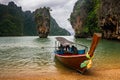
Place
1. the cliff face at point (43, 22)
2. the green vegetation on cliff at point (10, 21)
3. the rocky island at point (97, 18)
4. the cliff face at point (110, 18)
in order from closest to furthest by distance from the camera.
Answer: the cliff face at point (110, 18) → the rocky island at point (97, 18) → the cliff face at point (43, 22) → the green vegetation on cliff at point (10, 21)

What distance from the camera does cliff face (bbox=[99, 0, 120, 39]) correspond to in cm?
5173

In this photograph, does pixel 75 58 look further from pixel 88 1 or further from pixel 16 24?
pixel 16 24

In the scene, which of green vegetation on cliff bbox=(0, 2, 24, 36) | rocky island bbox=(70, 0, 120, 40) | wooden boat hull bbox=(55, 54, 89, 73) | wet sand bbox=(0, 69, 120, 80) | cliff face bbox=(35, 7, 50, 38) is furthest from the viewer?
green vegetation on cliff bbox=(0, 2, 24, 36)

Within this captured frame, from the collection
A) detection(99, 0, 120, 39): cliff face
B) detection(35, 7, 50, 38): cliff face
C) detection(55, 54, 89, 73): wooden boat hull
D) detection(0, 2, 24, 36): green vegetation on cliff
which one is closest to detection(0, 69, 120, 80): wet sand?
detection(55, 54, 89, 73): wooden boat hull

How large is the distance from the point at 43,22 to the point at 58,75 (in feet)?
275

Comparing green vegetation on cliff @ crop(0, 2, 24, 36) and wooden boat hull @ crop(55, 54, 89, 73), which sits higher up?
green vegetation on cliff @ crop(0, 2, 24, 36)

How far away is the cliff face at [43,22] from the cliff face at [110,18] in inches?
1492

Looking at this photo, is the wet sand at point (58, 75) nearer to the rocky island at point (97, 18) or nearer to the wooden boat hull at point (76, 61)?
the wooden boat hull at point (76, 61)

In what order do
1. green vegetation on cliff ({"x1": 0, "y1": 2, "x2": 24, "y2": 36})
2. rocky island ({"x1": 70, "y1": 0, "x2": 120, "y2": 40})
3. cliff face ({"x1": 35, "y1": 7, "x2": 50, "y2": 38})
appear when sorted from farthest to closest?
green vegetation on cliff ({"x1": 0, "y1": 2, "x2": 24, "y2": 36}), cliff face ({"x1": 35, "y1": 7, "x2": 50, "y2": 38}), rocky island ({"x1": 70, "y1": 0, "x2": 120, "y2": 40})

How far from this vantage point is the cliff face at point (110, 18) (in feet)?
170

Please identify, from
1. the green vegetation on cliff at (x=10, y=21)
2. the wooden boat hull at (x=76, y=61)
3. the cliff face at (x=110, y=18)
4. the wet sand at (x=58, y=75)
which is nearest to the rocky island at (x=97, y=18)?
the cliff face at (x=110, y=18)

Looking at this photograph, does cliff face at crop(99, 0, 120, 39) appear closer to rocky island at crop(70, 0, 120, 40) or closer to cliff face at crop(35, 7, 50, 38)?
rocky island at crop(70, 0, 120, 40)

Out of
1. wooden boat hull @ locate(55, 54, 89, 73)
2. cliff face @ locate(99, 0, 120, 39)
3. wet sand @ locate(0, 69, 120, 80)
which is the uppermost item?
cliff face @ locate(99, 0, 120, 39)

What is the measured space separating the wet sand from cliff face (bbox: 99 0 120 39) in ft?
124
